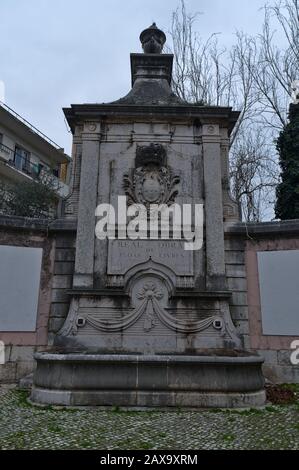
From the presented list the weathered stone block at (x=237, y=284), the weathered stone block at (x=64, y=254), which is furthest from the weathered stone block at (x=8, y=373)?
the weathered stone block at (x=237, y=284)

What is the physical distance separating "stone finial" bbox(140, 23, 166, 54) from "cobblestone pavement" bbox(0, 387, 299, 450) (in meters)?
8.64

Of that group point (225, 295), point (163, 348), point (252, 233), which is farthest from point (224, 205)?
point (163, 348)

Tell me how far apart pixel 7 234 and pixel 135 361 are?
164 inches

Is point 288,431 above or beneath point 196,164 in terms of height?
beneath

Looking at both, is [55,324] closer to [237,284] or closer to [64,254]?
[64,254]

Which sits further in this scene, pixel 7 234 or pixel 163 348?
pixel 7 234

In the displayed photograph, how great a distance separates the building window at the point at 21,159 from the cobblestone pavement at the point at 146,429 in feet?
65.1

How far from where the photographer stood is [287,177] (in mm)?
11297

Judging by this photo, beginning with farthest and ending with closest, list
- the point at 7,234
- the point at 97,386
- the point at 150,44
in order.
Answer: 1. the point at 150,44
2. the point at 7,234
3. the point at 97,386

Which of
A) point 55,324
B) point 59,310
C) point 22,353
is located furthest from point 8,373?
point 59,310

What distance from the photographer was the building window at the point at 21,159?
23.5 metres

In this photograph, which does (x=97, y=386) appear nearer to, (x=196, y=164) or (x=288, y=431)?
(x=288, y=431)

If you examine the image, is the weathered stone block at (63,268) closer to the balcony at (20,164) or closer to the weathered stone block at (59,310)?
the weathered stone block at (59,310)

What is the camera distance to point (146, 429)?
15.5ft
